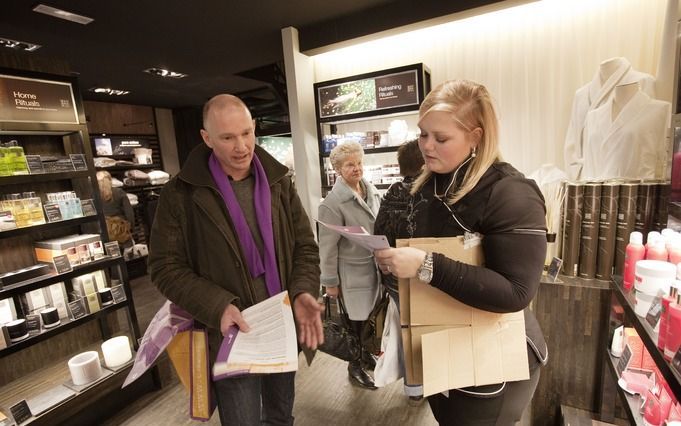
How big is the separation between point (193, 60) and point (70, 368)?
11.5 feet

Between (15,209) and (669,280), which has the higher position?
(15,209)

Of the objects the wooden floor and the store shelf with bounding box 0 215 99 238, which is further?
the wooden floor

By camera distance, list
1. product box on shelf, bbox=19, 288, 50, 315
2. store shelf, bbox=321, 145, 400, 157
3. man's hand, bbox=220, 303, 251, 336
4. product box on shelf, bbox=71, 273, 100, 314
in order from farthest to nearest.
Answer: store shelf, bbox=321, 145, 400, 157, product box on shelf, bbox=71, 273, 100, 314, product box on shelf, bbox=19, 288, 50, 315, man's hand, bbox=220, 303, 251, 336

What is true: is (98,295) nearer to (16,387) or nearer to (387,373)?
(16,387)

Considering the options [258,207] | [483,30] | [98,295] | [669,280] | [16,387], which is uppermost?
[483,30]

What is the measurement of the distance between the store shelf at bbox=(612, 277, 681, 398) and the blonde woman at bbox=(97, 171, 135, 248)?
550 centimetres

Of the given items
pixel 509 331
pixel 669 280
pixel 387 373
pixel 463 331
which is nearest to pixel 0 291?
pixel 387 373

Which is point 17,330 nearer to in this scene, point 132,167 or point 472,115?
point 472,115

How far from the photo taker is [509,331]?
0.97m

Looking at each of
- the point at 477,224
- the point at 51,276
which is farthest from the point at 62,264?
the point at 477,224

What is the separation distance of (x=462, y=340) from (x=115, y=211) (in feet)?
17.8

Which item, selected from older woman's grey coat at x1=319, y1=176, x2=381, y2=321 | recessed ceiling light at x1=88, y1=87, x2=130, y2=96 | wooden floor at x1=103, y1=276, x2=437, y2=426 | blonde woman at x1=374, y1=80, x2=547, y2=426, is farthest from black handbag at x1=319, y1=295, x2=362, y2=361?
recessed ceiling light at x1=88, y1=87, x2=130, y2=96

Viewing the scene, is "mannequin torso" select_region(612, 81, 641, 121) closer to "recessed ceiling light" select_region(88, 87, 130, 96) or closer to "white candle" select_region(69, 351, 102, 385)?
"white candle" select_region(69, 351, 102, 385)

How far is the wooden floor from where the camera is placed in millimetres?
2123
